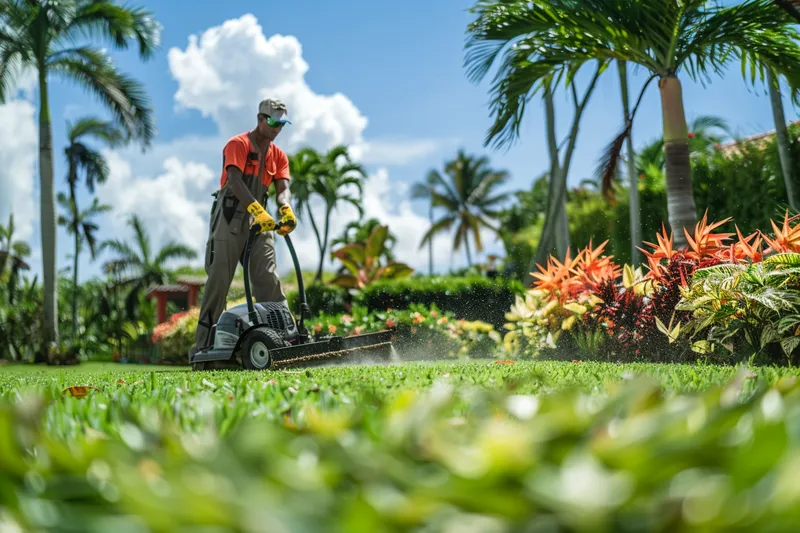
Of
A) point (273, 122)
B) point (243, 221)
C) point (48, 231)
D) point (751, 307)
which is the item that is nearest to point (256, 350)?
point (243, 221)

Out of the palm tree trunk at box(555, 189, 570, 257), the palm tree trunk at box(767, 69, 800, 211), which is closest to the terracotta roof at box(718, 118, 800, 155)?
the palm tree trunk at box(767, 69, 800, 211)

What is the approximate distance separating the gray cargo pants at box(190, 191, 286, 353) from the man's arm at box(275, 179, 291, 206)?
357mm

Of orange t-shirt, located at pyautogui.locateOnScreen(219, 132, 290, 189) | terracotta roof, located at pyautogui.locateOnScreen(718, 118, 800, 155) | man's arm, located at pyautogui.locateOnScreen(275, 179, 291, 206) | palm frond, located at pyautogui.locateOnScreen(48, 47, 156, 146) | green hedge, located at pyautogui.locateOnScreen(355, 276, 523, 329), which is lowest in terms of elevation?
green hedge, located at pyautogui.locateOnScreen(355, 276, 523, 329)

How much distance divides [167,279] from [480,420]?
1346 inches

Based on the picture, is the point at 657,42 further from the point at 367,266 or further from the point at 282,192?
the point at 367,266

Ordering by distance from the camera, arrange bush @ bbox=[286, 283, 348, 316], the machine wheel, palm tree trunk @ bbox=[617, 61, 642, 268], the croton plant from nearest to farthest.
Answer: the croton plant
the machine wheel
palm tree trunk @ bbox=[617, 61, 642, 268]
bush @ bbox=[286, 283, 348, 316]

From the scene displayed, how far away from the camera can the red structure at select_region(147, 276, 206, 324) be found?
2463 centimetres

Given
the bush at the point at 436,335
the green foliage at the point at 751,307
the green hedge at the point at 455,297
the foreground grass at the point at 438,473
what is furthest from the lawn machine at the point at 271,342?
the green hedge at the point at 455,297

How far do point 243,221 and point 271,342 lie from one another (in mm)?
1486

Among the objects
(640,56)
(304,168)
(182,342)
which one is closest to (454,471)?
(640,56)

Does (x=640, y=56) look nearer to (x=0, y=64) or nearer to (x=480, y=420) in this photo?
(x=480, y=420)

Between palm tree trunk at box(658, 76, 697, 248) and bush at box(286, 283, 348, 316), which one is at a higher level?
palm tree trunk at box(658, 76, 697, 248)

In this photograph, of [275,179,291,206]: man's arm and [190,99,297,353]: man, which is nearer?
→ [190,99,297,353]: man

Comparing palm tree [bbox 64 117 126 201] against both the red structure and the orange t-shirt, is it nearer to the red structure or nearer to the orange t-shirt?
the red structure
